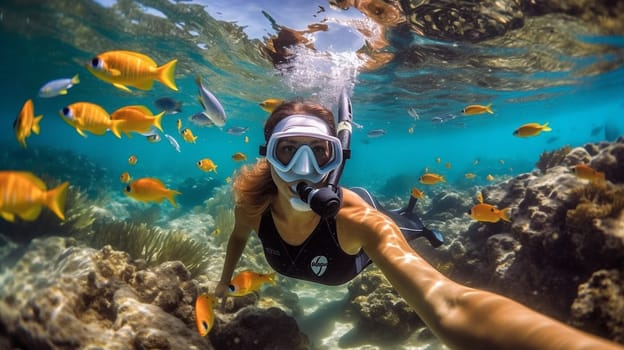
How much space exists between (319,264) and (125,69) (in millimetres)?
3277

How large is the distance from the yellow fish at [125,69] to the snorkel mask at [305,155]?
1479mm

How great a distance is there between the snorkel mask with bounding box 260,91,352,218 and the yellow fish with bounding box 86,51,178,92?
1479 millimetres

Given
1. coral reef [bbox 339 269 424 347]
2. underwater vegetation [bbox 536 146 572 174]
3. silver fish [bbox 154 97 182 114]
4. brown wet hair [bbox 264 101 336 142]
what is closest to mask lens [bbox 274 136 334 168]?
brown wet hair [bbox 264 101 336 142]

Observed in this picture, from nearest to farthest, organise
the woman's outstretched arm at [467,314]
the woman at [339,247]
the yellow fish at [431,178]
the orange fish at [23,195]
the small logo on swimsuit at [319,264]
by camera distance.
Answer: the woman's outstretched arm at [467,314]
the woman at [339,247]
the orange fish at [23,195]
the small logo on swimsuit at [319,264]
the yellow fish at [431,178]

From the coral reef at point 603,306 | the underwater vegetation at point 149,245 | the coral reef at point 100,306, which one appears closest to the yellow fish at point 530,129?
the coral reef at point 603,306

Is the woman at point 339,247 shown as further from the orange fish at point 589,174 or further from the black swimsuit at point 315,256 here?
the orange fish at point 589,174

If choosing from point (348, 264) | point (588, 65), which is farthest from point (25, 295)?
point (588, 65)

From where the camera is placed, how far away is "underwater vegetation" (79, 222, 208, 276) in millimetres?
7035

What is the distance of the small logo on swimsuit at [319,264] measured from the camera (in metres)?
3.97

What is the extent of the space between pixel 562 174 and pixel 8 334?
307 inches

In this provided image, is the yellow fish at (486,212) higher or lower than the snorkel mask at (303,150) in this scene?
higher

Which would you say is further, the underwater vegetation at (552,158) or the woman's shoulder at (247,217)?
the underwater vegetation at (552,158)

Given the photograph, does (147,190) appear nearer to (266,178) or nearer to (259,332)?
(266,178)

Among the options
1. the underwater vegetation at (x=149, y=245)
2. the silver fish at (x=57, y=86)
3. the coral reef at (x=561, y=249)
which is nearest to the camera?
the coral reef at (x=561, y=249)
